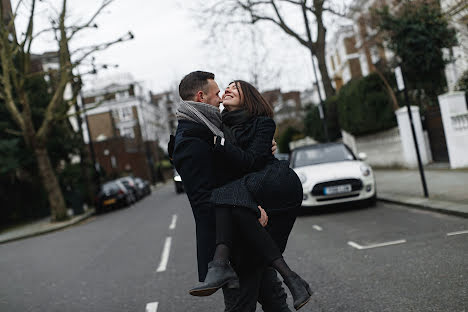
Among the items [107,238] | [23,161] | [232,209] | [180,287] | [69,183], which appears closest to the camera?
[232,209]

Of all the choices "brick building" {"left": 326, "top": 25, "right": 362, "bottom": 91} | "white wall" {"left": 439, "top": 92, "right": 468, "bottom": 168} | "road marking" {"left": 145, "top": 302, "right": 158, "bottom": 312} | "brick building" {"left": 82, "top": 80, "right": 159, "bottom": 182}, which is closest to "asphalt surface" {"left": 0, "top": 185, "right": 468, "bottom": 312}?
"road marking" {"left": 145, "top": 302, "right": 158, "bottom": 312}

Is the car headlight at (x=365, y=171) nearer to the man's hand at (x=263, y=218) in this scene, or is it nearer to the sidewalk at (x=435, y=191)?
the sidewalk at (x=435, y=191)

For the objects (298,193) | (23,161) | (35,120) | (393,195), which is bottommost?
(393,195)

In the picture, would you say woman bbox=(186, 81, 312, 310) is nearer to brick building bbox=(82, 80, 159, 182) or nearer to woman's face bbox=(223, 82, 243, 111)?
woman's face bbox=(223, 82, 243, 111)

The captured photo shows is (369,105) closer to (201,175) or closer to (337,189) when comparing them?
(337,189)

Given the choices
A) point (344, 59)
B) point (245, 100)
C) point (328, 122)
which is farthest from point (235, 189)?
point (344, 59)

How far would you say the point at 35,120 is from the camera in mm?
26812

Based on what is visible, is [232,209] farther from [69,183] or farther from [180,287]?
[69,183]

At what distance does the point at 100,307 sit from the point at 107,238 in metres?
7.25

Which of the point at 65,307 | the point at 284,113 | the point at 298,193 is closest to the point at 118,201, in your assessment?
the point at 65,307

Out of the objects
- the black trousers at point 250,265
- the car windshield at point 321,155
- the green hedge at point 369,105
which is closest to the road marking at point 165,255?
the car windshield at point 321,155

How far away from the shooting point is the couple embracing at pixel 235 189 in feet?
8.78

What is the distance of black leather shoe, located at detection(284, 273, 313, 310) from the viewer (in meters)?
2.70

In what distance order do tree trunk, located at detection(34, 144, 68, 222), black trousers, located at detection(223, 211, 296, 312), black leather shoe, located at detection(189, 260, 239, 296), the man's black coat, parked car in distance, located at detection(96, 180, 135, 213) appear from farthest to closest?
parked car in distance, located at detection(96, 180, 135, 213) < tree trunk, located at detection(34, 144, 68, 222) < black trousers, located at detection(223, 211, 296, 312) < the man's black coat < black leather shoe, located at detection(189, 260, 239, 296)
